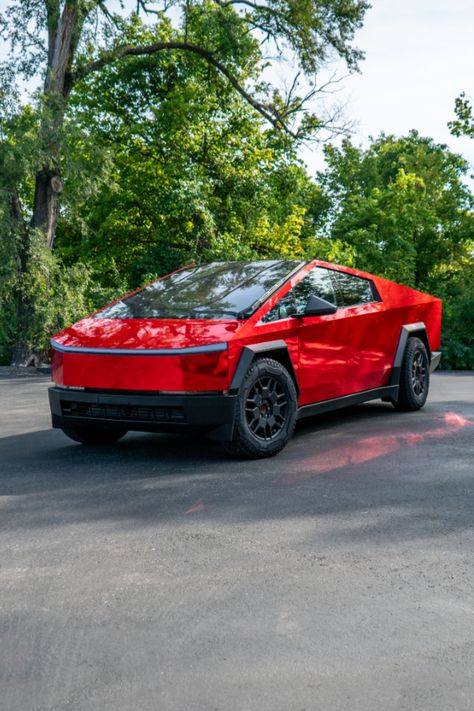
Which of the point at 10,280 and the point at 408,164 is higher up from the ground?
the point at 408,164

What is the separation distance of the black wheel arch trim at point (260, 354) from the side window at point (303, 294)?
22 centimetres

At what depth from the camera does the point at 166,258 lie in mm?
30234

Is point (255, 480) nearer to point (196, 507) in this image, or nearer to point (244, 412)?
point (244, 412)

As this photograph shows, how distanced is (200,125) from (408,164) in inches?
965

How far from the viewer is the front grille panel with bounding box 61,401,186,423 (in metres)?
6.30

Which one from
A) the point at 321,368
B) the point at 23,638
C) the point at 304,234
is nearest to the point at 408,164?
the point at 304,234

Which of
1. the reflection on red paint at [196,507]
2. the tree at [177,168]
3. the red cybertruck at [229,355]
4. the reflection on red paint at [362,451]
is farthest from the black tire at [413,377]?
the tree at [177,168]

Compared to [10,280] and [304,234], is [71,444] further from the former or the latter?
[304,234]

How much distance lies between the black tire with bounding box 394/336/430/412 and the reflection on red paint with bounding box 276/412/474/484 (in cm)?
61

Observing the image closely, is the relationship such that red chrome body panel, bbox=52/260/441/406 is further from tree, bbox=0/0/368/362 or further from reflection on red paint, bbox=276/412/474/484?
tree, bbox=0/0/368/362

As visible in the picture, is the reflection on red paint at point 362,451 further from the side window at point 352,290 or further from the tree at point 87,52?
the tree at point 87,52

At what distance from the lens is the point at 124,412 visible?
645 centimetres

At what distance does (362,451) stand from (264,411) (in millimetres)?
937

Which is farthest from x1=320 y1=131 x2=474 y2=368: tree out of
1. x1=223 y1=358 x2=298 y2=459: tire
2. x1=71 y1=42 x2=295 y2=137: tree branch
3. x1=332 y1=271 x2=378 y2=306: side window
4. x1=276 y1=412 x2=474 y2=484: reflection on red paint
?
x1=223 y1=358 x2=298 y2=459: tire
